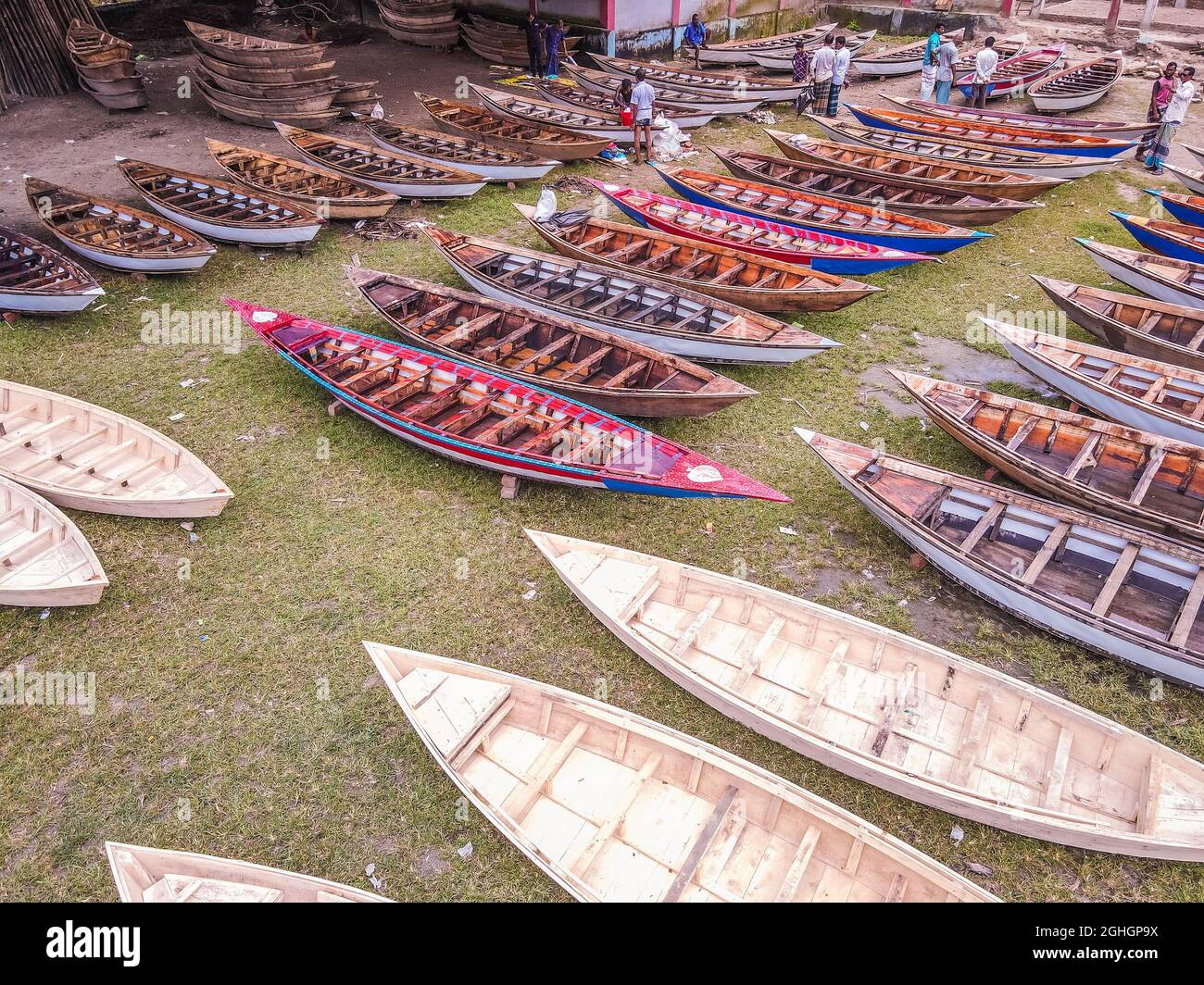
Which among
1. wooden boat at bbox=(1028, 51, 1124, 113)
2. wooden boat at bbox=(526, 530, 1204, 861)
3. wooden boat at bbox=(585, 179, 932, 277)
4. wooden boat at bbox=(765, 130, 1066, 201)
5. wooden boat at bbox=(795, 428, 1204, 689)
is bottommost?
wooden boat at bbox=(526, 530, 1204, 861)

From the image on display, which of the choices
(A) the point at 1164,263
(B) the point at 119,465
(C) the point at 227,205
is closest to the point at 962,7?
(A) the point at 1164,263

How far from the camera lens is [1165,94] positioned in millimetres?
16172

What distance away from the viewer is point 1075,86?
20344mm

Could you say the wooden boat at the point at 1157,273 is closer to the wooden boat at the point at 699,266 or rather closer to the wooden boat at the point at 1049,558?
the wooden boat at the point at 699,266

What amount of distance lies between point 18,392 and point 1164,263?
1495cm

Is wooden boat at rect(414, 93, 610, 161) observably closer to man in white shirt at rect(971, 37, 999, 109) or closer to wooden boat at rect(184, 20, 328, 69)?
wooden boat at rect(184, 20, 328, 69)

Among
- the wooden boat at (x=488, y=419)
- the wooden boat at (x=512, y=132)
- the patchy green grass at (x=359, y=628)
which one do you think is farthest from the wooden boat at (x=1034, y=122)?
the wooden boat at (x=488, y=419)

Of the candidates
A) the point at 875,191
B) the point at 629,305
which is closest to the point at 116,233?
the point at 629,305

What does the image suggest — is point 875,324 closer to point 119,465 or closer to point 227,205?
point 119,465

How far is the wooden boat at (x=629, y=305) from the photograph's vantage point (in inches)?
376

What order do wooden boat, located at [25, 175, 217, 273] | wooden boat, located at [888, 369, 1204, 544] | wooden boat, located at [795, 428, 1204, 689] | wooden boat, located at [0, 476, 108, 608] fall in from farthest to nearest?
wooden boat, located at [25, 175, 217, 273]
wooden boat, located at [888, 369, 1204, 544]
wooden boat, located at [0, 476, 108, 608]
wooden boat, located at [795, 428, 1204, 689]

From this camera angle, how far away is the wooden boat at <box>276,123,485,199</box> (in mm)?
14523

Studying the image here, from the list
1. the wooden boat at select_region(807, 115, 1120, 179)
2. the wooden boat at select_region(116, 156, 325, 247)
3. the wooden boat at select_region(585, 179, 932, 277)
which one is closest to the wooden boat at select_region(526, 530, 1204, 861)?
the wooden boat at select_region(585, 179, 932, 277)

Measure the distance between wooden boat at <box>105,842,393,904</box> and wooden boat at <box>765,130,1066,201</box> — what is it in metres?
14.2
